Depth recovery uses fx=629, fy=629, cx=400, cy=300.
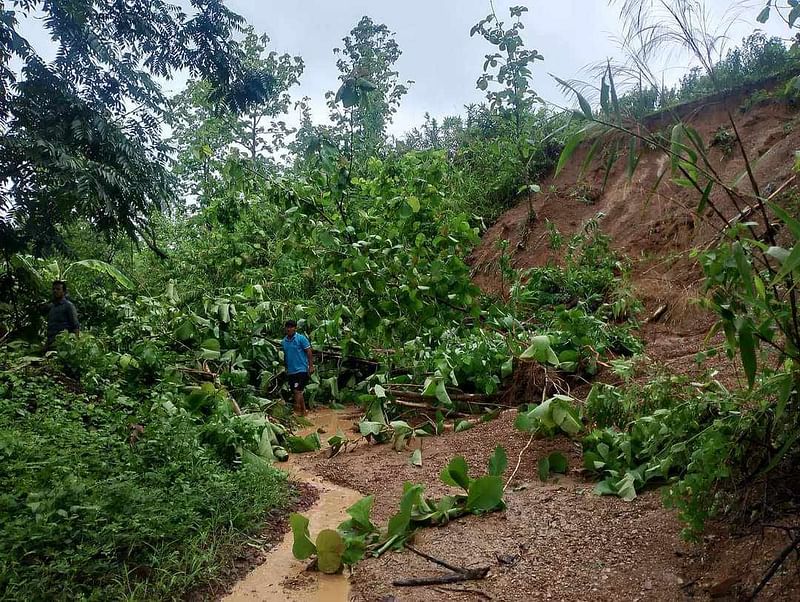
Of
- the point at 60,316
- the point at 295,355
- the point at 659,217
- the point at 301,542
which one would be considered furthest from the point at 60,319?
the point at 659,217

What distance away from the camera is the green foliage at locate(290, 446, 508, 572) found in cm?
318

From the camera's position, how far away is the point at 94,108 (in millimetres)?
4523

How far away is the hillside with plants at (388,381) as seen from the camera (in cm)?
235

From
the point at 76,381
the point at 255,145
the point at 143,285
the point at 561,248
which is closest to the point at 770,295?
the point at 76,381

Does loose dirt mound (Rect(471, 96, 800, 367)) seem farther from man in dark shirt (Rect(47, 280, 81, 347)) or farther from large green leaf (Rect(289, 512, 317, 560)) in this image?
man in dark shirt (Rect(47, 280, 81, 347))

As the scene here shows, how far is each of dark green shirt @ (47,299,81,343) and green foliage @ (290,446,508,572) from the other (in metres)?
4.45

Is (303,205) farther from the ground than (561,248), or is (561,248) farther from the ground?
(303,205)

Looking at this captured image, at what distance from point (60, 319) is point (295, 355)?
2.48m

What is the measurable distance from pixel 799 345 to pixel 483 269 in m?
9.00

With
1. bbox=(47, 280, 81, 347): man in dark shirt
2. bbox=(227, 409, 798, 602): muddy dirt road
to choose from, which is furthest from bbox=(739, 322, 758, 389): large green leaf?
bbox=(47, 280, 81, 347): man in dark shirt

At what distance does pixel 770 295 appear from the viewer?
2.16 metres

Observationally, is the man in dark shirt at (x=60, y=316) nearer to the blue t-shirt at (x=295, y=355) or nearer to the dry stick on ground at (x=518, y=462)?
the blue t-shirt at (x=295, y=355)

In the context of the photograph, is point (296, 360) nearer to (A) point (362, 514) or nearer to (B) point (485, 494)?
(A) point (362, 514)

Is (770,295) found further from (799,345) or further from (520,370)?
(520,370)
